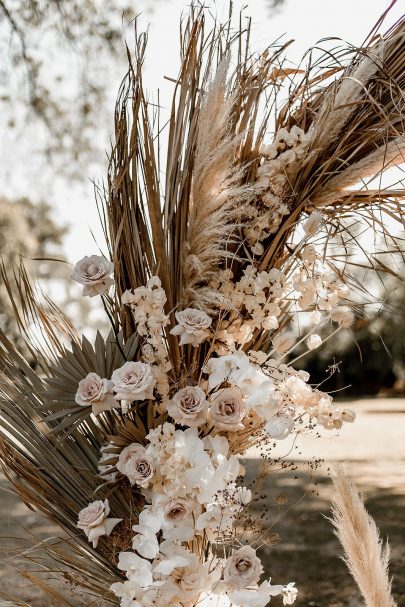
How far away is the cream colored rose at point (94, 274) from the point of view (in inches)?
43.2

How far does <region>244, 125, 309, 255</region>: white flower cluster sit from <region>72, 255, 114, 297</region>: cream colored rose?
236 mm

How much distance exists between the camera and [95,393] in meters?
1.07

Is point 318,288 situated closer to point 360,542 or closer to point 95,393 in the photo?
point 95,393

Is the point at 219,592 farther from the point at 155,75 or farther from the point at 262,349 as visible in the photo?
the point at 155,75

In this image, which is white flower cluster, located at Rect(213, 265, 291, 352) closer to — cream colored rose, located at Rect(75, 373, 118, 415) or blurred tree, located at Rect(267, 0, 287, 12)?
cream colored rose, located at Rect(75, 373, 118, 415)

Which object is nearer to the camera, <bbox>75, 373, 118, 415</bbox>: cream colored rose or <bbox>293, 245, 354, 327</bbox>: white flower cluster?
<bbox>75, 373, 118, 415</bbox>: cream colored rose

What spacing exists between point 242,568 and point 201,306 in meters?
0.39

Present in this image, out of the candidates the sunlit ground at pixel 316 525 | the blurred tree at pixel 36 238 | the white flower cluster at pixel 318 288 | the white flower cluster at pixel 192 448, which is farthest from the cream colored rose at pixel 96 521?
the blurred tree at pixel 36 238

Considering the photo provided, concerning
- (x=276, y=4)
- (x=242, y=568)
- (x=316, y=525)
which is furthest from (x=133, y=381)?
(x=316, y=525)

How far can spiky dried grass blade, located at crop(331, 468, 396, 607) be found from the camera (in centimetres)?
143

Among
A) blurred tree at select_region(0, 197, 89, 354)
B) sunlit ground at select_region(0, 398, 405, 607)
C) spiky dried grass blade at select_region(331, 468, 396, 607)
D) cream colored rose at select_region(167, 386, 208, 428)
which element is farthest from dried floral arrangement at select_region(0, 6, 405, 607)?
blurred tree at select_region(0, 197, 89, 354)

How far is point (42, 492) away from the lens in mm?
1201

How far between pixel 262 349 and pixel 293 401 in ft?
0.59

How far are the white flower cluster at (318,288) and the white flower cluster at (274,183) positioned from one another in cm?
7
